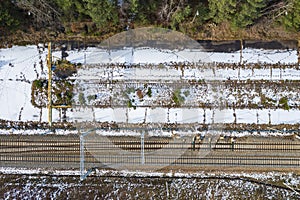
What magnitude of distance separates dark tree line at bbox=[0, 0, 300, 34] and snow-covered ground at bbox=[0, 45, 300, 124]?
177 cm

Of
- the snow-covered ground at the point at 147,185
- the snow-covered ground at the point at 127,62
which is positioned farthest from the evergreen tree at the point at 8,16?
the snow-covered ground at the point at 147,185

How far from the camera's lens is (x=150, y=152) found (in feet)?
73.0

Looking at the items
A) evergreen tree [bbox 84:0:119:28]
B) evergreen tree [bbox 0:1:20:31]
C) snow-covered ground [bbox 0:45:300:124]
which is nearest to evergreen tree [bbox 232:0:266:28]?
snow-covered ground [bbox 0:45:300:124]

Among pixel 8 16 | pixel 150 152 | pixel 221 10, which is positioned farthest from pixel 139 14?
pixel 150 152

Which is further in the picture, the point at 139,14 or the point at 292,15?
the point at 139,14

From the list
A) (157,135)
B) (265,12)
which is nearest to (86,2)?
(157,135)

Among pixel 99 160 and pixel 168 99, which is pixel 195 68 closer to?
pixel 168 99

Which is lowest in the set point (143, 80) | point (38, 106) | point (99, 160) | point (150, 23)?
point (99, 160)

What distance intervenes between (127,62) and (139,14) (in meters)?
3.36

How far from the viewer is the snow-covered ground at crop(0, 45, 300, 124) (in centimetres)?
2258

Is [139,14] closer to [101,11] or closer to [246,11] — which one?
[101,11]

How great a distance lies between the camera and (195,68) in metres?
22.9

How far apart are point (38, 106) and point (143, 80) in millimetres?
7410

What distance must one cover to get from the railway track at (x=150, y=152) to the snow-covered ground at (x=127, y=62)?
1.57 metres
